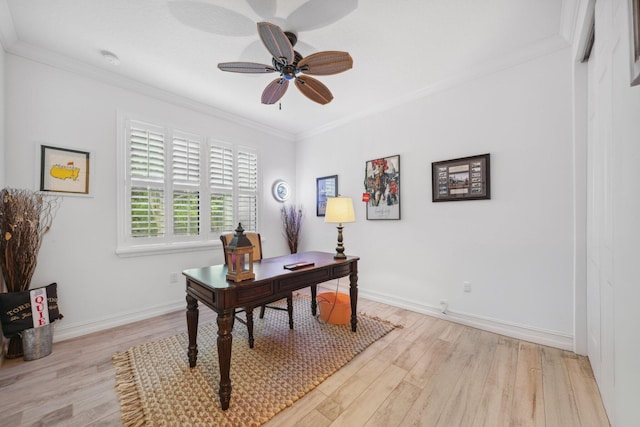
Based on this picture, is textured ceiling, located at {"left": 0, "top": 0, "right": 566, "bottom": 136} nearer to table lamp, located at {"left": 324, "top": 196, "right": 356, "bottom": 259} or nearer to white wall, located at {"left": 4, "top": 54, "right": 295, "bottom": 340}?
white wall, located at {"left": 4, "top": 54, "right": 295, "bottom": 340}

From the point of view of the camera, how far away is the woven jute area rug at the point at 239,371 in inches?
59.6

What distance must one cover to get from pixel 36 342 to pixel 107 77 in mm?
2622

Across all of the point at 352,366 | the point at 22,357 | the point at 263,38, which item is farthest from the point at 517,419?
the point at 22,357

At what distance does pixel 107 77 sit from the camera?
2654 mm

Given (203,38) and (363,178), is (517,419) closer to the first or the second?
(363,178)

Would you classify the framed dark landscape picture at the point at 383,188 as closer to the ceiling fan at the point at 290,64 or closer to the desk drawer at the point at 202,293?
the ceiling fan at the point at 290,64

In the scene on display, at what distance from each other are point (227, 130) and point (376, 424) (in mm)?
3802

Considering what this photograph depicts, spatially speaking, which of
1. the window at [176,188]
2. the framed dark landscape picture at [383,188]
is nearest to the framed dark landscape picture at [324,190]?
the framed dark landscape picture at [383,188]

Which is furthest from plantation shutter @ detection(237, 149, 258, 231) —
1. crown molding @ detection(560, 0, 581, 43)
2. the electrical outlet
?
crown molding @ detection(560, 0, 581, 43)

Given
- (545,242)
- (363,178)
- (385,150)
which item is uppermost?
(385,150)

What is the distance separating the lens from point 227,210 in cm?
375

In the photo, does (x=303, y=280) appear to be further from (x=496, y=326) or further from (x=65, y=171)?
(x=65, y=171)

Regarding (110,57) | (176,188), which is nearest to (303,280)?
(176,188)

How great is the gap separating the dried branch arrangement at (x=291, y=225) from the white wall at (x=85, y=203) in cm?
173
